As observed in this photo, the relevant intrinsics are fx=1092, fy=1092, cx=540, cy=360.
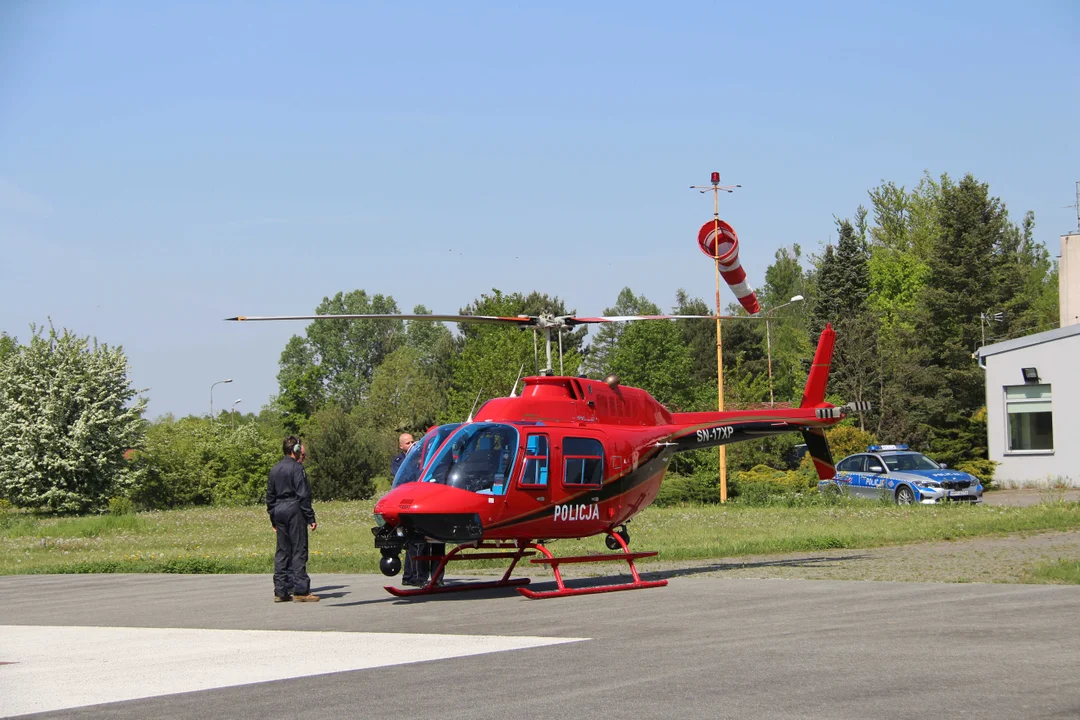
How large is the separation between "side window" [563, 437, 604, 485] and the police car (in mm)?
15035

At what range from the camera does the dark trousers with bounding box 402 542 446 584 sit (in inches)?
572

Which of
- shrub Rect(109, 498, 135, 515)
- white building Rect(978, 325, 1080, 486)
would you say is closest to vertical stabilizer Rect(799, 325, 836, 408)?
white building Rect(978, 325, 1080, 486)

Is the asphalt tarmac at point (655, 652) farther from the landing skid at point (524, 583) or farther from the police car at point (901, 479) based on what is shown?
the police car at point (901, 479)

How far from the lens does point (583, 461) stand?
14.7 meters

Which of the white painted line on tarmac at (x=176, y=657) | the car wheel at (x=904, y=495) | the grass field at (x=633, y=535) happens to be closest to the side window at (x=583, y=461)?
the grass field at (x=633, y=535)

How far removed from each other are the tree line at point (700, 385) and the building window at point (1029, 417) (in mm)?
1623

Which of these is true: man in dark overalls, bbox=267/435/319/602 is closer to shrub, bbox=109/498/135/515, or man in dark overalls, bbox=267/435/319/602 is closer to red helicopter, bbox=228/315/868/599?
red helicopter, bbox=228/315/868/599

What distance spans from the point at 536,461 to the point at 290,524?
126 inches

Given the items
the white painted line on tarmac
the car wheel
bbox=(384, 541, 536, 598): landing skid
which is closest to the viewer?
the white painted line on tarmac

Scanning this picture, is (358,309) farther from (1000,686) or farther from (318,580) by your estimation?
(1000,686)

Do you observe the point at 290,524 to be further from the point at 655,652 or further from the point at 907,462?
the point at 907,462

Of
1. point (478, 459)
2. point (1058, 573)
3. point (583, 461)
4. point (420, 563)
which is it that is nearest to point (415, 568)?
point (420, 563)

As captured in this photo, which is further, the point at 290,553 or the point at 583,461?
the point at 583,461

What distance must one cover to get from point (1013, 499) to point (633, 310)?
278 feet
